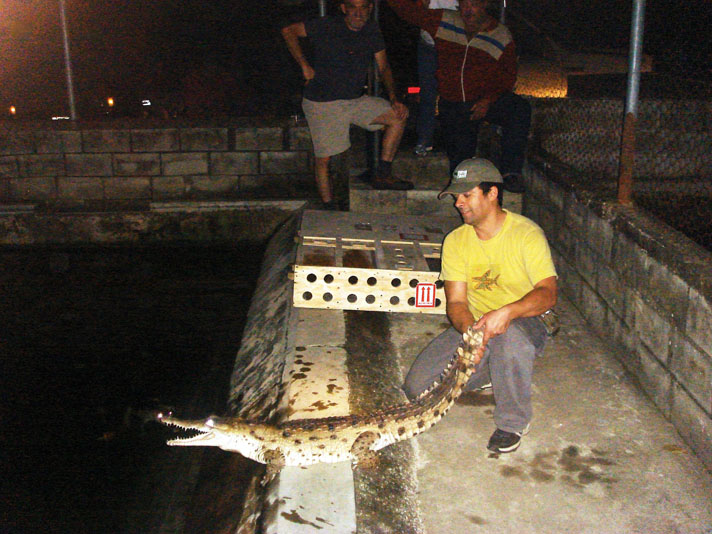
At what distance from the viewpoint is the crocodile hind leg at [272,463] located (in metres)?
3.06

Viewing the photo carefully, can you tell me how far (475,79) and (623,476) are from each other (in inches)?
148

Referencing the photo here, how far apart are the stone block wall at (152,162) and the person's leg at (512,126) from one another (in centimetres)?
300

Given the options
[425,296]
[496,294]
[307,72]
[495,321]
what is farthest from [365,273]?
[307,72]

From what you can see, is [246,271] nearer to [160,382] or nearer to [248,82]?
[160,382]

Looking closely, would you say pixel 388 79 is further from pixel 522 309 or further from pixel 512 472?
pixel 512 472

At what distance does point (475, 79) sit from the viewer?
18.6ft

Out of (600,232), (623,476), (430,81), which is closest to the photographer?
(623,476)

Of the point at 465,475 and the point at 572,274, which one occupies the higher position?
the point at 572,274

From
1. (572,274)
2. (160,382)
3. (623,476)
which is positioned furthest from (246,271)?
(623,476)

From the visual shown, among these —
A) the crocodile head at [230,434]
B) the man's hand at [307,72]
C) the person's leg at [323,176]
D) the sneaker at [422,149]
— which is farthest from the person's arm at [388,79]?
the crocodile head at [230,434]

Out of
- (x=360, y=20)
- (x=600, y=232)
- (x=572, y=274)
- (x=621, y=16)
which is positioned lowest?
(x=572, y=274)

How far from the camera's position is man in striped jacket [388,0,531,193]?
5.62 m

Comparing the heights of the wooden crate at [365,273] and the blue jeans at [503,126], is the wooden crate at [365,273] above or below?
below

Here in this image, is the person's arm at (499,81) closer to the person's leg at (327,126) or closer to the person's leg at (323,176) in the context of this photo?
the person's leg at (327,126)
